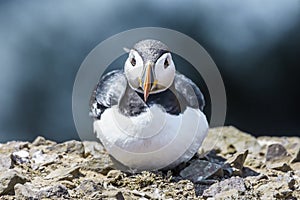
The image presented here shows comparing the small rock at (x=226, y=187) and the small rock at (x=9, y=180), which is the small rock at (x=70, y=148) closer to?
the small rock at (x=9, y=180)

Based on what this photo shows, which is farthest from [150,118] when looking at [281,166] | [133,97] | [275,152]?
[275,152]

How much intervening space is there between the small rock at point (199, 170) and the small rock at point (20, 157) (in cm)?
85

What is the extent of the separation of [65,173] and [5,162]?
338 mm

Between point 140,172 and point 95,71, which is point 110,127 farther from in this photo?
point 95,71

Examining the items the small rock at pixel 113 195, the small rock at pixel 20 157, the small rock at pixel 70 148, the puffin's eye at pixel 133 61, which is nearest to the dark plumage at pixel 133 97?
the puffin's eye at pixel 133 61

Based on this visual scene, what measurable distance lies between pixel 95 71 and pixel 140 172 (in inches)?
47.1

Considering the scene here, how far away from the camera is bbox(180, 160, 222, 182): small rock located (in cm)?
329

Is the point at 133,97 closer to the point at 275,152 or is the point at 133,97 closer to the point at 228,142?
the point at 275,152

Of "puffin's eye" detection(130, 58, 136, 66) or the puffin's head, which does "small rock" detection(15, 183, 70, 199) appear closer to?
the puffin's head

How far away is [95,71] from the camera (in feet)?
14.2

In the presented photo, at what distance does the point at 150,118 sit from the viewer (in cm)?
318

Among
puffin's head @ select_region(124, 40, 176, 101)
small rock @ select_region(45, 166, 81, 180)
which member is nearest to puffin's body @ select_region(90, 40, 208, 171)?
puffin's head @ select_region(124, 40, 176, 101)

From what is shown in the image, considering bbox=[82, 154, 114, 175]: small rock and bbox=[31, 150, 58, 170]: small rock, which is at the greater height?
bbox=[82, 154, 114, 175]: small rock

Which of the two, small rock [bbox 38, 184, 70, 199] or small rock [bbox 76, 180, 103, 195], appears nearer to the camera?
small rock [bbox 38, 184, 70, 199]
